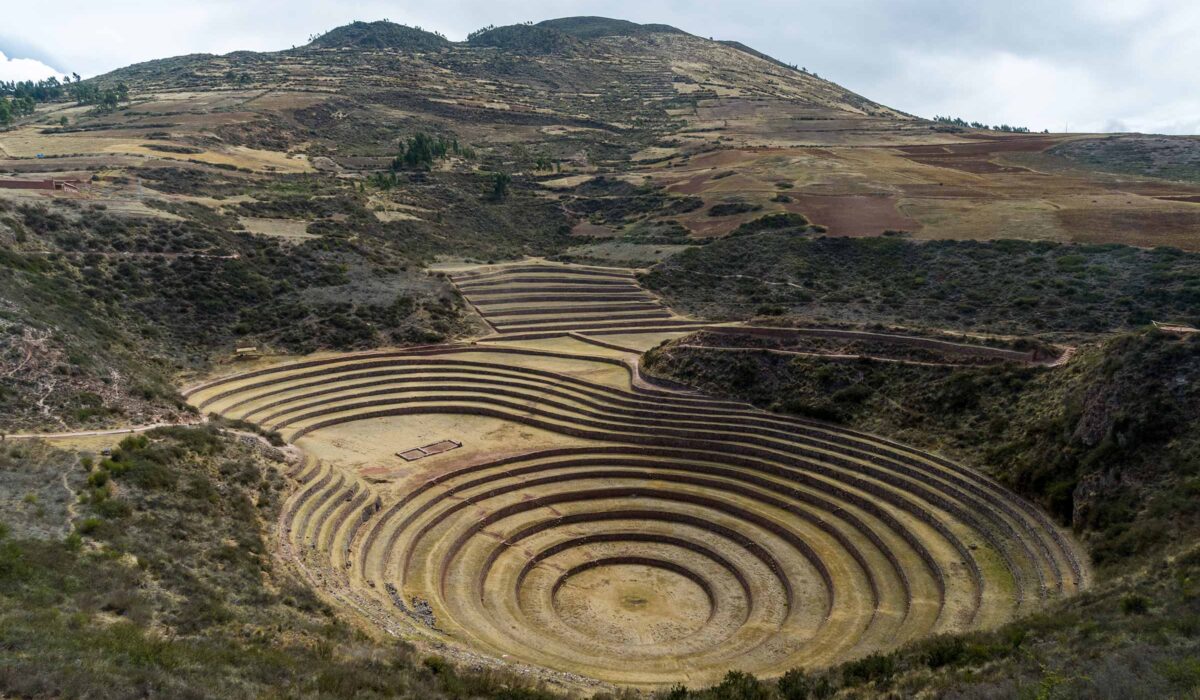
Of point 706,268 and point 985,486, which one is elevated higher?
point 706,268

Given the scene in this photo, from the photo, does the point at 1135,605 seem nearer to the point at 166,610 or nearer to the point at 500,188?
the point at 166,610

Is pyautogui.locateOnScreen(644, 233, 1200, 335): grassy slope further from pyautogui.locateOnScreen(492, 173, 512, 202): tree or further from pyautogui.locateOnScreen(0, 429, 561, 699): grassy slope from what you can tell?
pyautogui.locateOnScreen(492, 173, 512, 202): tree

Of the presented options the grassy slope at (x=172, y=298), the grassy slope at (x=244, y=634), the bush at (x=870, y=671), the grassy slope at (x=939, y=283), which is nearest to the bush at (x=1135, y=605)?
the grassy slope at (x=244, y=634)

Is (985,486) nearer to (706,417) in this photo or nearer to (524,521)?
(706,417)

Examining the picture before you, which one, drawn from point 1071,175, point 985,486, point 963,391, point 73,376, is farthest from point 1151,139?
point 73,376

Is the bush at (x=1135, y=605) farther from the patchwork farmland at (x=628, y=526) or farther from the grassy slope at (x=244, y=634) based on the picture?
the patchwork farmland at (x=628, y=526)

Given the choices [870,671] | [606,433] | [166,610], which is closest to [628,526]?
[606,433]
